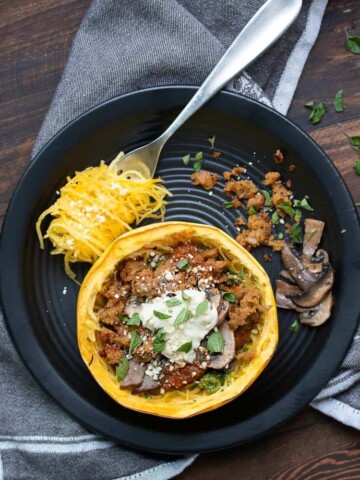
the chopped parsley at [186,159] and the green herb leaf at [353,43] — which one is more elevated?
the green herb leaf at [353,43]

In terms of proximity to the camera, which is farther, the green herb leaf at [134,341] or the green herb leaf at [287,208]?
the green herb leaf at [287,208]

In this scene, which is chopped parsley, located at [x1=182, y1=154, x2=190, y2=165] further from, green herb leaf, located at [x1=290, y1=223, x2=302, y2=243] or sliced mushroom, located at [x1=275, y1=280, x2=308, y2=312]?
sliced mushroom, located at [x1=275, y1=280, x2=308, y2=312]

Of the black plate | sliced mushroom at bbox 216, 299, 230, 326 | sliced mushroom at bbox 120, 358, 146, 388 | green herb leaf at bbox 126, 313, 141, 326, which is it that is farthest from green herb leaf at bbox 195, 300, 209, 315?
the black plate

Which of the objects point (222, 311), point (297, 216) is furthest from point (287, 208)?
point (222, 311)

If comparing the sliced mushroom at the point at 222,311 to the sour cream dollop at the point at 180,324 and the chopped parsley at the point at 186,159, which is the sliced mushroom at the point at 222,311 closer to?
the sour cream dollop at the point at 180,324

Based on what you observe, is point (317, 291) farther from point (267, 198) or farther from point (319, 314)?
point (267, 198)

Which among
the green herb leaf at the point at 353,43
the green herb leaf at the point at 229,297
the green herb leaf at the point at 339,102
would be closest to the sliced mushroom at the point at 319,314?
the green herb leaf at the point at 229,297

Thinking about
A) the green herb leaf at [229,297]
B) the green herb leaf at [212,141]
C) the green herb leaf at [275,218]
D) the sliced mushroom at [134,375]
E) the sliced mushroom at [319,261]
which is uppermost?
the green herb leaf at [212,141]

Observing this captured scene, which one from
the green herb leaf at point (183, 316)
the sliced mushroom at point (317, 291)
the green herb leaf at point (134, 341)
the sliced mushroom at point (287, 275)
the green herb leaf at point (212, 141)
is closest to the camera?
the green herb leaf at point (183, 316)
